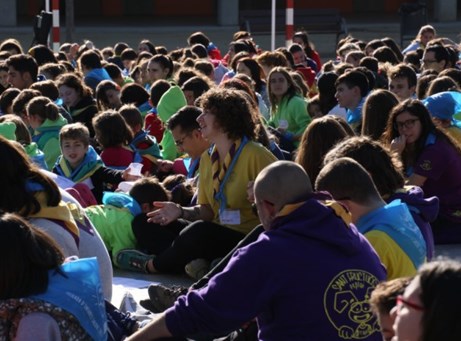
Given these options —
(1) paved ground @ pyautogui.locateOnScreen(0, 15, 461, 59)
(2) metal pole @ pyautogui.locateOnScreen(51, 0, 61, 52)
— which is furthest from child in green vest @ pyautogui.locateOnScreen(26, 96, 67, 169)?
(1) paved ground @ pyautogui.locateOnScreen(0, 15, 461, 59)

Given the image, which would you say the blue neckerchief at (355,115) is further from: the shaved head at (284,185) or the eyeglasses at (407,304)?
the eyeglasses at (407,304)

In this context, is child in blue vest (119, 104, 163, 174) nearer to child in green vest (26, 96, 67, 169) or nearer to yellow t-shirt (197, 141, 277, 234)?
child in green vest (26, 96, 67, 169)

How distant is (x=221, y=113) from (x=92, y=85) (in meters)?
6.34

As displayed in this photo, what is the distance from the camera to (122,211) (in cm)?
789

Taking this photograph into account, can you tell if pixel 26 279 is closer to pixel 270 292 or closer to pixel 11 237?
pixel 11 237

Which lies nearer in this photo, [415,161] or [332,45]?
[415,161]

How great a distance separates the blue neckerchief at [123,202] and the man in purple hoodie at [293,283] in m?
3.58

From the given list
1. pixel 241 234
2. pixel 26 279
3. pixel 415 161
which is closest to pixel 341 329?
pixel 26 279

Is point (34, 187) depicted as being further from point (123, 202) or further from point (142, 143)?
point (142, 143)

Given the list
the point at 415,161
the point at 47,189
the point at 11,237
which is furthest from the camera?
the point at 415,161

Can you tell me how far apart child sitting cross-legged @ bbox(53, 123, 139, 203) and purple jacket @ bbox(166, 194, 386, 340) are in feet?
13.5

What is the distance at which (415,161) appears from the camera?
7988 millimetres

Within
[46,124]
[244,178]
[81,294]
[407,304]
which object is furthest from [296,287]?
[46,124]

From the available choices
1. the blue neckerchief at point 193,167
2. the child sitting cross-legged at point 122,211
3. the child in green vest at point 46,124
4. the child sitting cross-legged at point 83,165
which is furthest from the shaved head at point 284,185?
the child in green vest at point 46,124
